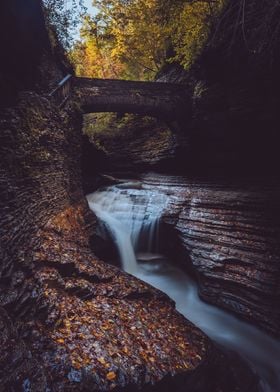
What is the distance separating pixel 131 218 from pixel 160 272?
2.51 m

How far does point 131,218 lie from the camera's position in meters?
10.2

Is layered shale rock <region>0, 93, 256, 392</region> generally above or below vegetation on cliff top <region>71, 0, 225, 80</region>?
below

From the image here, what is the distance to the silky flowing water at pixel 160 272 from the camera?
5.60 metres

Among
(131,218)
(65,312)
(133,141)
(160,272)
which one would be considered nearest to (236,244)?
(160,272)

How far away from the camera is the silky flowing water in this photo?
5.60 metres

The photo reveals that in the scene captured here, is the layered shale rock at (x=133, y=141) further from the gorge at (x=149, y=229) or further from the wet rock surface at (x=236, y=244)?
the wet rock surface at (x=236, y=244)

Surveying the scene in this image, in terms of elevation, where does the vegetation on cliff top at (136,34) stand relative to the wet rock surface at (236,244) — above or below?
above

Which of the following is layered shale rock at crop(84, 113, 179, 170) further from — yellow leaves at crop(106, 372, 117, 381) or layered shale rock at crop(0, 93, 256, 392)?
yellow leaves at crop(106, 372, 117, 381)

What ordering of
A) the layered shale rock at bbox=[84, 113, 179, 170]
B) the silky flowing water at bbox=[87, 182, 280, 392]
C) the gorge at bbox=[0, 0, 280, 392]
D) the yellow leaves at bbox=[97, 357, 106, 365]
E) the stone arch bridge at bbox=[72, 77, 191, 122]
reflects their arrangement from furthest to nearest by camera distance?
1. the layered shale rock at bbox=[84, 113, 179, 170]
2. the stone arch bridge at bbox=[72, 77, 191, 122]
3. the silky flowing water at bbox=[87, 182, 280, 392]
4. the gorge at bbox=[0, 0, 280, 392]
5. the yellow leaves at bbox=[97, 357, 106, 365]

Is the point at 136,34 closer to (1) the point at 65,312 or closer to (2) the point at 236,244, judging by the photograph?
(2) the point at 236,244

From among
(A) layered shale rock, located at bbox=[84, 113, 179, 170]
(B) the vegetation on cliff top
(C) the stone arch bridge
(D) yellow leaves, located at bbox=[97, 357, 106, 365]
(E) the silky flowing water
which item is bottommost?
(E) the silky flowing water

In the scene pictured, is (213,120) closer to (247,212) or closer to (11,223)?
(247,212)

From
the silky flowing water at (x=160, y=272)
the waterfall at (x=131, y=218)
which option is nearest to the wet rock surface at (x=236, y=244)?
the silky flowing water at (x=160, y=272)

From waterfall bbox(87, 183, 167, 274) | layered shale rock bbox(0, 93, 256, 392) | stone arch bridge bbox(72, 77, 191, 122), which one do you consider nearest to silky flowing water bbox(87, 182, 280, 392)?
waterfall bbox(87, 183, 167, 274)
